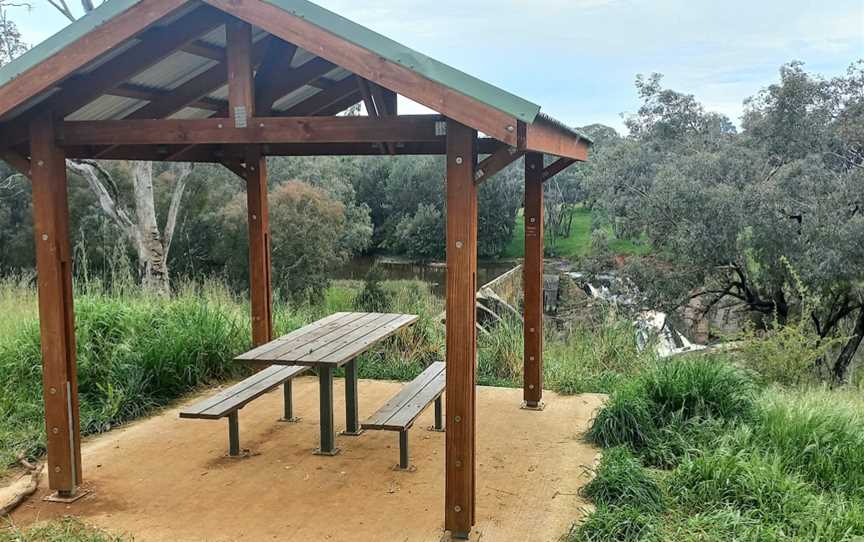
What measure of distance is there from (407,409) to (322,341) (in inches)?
34.0

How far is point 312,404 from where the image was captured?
6.02 metres

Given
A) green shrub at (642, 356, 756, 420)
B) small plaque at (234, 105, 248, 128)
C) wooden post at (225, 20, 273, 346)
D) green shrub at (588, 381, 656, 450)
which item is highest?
small plaque at (234, 105, 248, 128)

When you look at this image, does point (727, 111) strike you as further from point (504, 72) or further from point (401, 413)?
point (401, 413)

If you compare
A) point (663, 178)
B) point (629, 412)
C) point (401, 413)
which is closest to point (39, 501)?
point (401, 413)

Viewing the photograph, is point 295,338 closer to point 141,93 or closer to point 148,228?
point 141,93

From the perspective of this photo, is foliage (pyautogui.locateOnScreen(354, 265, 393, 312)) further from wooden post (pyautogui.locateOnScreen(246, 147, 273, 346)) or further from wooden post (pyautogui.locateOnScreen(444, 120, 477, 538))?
wooden post (pyautogui.locateOnScreen(444, 120, 477, 538))

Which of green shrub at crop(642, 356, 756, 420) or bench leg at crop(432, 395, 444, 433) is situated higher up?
green shrub at crop(642, 356, 756, 420)

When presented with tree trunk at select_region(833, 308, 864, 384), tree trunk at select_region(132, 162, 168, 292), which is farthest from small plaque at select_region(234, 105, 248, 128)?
tree trunk at select_region(833, 308, 864, 384)

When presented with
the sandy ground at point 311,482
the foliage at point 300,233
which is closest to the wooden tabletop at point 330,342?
the sandy ground at point 311,482

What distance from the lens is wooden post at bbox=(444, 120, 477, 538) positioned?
10.9 feet

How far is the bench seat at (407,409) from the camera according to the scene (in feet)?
13.3

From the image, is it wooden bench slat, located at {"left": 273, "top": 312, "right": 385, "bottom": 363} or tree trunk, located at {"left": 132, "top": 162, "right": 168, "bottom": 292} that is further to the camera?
tree trunk, located at {"left": 132, "top": 162, "right": 168, "bottom": 292}

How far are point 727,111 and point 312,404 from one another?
1378 centimetres

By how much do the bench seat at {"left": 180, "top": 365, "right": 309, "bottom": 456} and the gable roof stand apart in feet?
6.35
